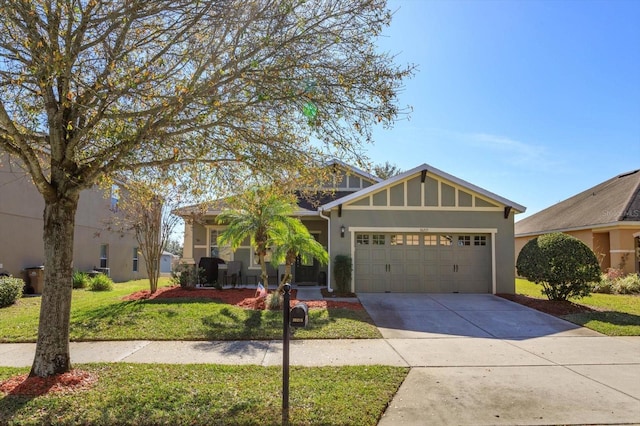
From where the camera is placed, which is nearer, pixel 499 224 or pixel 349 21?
pixel 349 21

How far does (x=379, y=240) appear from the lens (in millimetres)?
15742

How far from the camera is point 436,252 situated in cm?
1573

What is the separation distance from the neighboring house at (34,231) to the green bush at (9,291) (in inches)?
116

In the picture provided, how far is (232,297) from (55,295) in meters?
8.22

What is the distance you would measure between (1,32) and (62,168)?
1.85 m

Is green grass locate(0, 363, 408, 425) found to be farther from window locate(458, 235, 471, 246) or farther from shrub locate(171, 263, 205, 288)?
window locate(458, 235, 471, 246)

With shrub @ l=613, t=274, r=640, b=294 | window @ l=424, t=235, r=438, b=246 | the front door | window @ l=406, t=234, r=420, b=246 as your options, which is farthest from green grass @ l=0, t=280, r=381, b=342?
shrub @ l=613, t=274, r=640, b=294

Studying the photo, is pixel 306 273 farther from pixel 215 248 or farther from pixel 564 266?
pixel 564 266

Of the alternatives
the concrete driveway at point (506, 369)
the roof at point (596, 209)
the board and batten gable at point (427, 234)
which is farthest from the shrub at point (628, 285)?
the concrete driveway at point (506, 369)

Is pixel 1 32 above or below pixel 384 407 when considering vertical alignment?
above

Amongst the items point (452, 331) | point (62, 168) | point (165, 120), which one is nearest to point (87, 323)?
point (62, 168)

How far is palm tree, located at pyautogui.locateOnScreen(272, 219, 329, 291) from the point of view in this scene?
1254 cm

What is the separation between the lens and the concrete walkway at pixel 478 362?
509cm

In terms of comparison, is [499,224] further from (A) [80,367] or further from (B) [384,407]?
(A) [80,367]
